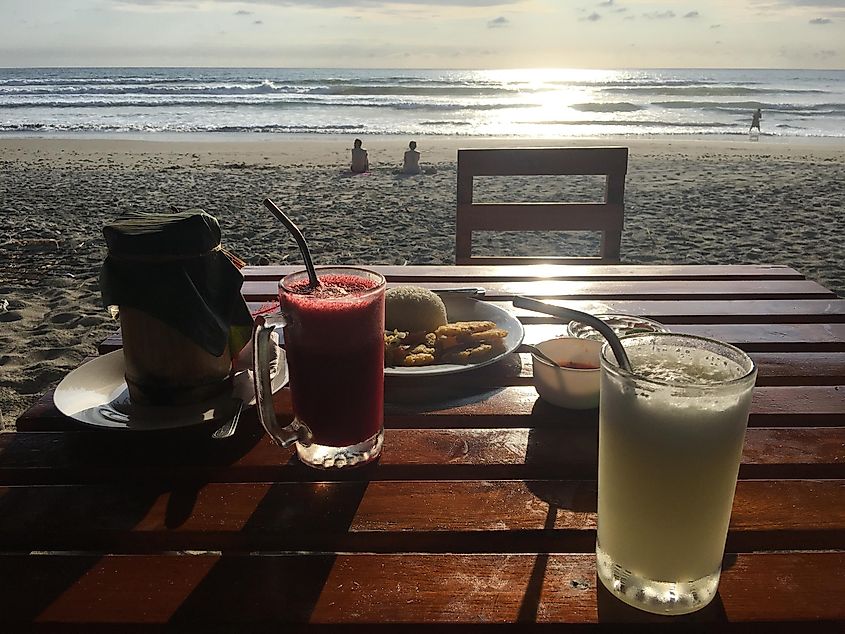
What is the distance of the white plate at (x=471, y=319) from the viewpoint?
1.38 m

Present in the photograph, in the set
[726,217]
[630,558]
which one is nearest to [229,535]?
[630,558]

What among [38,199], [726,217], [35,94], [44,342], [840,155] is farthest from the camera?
[35,94]

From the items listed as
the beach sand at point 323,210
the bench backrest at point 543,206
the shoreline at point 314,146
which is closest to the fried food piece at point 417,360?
the bench backrest at point 543,206

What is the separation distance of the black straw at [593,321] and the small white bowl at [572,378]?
0.33 metres

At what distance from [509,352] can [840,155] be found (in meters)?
15.3

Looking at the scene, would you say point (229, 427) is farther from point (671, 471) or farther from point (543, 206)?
point (543, 206)

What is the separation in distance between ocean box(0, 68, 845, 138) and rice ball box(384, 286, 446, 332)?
650 inches

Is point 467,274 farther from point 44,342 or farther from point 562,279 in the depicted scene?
point 44,342

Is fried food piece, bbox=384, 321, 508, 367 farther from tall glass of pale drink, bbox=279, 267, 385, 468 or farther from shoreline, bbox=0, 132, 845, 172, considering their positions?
shoreline, bbox=0, 132, 845, 172

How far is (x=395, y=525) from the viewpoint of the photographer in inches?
37.4

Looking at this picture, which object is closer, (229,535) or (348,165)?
(229,535)

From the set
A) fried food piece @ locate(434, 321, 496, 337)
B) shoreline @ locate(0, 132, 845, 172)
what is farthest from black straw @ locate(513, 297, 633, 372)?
shoreline @ locate(0, 132, 845, 172)

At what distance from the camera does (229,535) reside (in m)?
0.94

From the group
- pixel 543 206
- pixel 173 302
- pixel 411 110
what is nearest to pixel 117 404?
pixel 173 302
